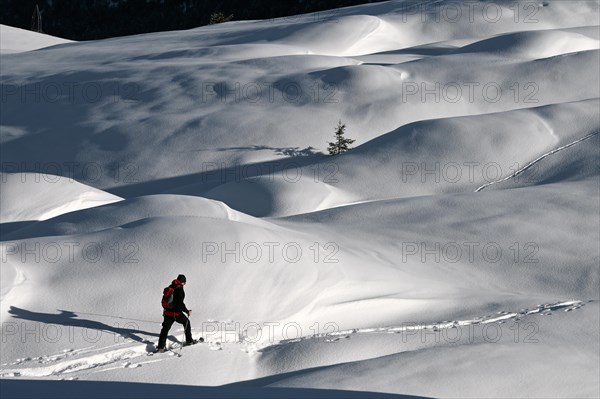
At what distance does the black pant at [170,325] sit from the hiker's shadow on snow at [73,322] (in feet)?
1.09

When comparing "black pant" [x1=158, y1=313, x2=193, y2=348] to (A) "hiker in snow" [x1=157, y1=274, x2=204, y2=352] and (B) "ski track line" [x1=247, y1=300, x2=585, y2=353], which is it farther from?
(B) "ski track line" [x1=247, y1=300, x2=585, y2=353]

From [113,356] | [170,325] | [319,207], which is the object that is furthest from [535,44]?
[113,356]

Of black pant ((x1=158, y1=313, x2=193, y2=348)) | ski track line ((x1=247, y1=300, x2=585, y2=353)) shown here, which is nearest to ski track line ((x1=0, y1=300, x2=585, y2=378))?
ski track line ((x1=247, y1=300, x2=585, y2=353))

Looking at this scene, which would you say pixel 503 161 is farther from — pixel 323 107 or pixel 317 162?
pixel 323 107

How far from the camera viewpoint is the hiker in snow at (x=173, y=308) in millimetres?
12125

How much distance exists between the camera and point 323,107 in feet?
88.3

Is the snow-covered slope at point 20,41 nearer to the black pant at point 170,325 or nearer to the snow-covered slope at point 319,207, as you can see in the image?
the snow-covered slope at point 319,207

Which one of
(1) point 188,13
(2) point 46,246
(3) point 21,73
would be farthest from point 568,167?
(1) point 188,13

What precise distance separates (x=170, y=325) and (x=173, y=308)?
0.89 ft

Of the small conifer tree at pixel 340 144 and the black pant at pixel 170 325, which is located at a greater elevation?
the small conifer tree at pixel 340 144

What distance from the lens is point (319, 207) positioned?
804 inches

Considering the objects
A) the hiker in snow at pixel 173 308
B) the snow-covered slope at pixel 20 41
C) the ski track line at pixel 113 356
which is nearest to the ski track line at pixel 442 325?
the ski track line at pixel 113 356

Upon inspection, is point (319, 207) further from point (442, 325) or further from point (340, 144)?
point (442, 325)

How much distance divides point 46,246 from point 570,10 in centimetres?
2646
